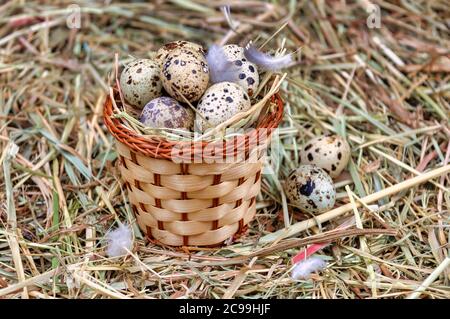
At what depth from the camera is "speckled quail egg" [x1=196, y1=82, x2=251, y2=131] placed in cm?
199

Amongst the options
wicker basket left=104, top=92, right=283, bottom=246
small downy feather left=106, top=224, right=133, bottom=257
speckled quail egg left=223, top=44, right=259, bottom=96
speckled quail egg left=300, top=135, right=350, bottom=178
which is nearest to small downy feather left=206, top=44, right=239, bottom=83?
speckled quail egg left=223, top=44, right=259, bottom=96

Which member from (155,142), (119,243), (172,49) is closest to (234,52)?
(172,49)

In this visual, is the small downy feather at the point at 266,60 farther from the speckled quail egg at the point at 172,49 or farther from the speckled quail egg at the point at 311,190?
the speckled quail egg at the point at 311,190

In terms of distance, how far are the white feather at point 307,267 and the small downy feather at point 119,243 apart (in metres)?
0.52

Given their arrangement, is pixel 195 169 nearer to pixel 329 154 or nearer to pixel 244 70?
pixel 244 70

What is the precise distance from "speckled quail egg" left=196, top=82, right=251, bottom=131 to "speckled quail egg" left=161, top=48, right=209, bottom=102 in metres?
0.05

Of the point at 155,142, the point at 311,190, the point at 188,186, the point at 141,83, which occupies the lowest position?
the point at 311,190

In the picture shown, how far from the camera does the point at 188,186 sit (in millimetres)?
1951

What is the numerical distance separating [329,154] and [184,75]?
2.08 ft

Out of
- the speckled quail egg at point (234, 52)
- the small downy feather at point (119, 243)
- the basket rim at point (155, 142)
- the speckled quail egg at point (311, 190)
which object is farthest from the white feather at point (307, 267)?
the speckled quail egg at point (234, 52)

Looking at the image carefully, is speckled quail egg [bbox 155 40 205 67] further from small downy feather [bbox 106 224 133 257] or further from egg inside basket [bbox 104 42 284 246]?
small downy feather [bbox 106 224 133 257]
